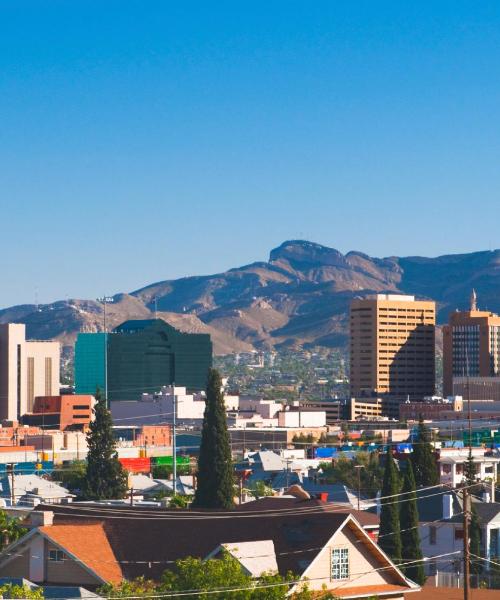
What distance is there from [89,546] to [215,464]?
30967mm

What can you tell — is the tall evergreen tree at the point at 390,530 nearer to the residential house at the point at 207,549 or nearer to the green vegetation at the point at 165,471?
the residential house at the point at 207,549

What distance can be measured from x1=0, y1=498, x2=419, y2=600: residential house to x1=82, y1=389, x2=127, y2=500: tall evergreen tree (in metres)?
58.6

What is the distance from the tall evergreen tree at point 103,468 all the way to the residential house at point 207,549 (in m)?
58.6

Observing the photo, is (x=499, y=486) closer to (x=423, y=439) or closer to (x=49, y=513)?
(x=423, y=439)

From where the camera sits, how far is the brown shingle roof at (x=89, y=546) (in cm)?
5534

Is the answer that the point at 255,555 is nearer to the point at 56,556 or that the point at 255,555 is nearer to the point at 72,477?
the point at 56,556

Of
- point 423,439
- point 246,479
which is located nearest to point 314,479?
point 246,479

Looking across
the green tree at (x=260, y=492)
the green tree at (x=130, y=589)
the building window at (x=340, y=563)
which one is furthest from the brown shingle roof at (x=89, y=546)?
the green tree at (x=260, y=492)

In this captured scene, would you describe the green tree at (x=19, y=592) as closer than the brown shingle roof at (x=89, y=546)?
Yes

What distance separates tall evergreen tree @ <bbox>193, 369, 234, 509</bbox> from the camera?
3396 inches

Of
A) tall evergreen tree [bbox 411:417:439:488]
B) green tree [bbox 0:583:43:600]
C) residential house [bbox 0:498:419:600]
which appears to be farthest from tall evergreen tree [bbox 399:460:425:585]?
green tree [bbox 0:583:43:600]

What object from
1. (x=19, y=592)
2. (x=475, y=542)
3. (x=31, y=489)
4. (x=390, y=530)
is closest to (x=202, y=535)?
(x=19, y=592)

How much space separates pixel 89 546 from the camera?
56.4 metres

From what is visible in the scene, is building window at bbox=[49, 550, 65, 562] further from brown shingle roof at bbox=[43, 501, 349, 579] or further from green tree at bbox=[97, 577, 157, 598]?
green tree at bbox=[97, 577, 157, 598]
